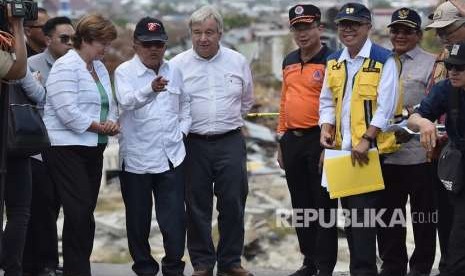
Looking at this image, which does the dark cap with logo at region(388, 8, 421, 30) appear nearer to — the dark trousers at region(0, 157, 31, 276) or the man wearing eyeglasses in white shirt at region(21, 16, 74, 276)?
the man wearing eyeglasses in white shirt at region(21, 16, 74, 276)

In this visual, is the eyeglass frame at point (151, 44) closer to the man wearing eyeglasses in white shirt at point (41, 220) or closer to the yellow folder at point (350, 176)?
the man wearing eyeglasses in white shirt at point (41, 220)

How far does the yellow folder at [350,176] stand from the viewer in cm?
671

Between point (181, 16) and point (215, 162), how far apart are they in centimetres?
5462

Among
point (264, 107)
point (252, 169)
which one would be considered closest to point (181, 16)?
point (264, 107)

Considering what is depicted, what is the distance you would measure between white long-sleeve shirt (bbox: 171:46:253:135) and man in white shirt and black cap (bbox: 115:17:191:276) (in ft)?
0.39

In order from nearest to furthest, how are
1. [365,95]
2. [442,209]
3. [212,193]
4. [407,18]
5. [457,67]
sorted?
[457,67] → [365,95] → [442,209] → [407,18] → [212,193]

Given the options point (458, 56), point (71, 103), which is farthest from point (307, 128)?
point (71, 103)

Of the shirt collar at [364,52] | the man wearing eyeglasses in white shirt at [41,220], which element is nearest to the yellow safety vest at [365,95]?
the shirt collar at [364,52]

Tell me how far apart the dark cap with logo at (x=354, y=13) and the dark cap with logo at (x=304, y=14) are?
40 cm

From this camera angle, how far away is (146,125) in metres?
7.09

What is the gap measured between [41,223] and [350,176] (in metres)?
2.31

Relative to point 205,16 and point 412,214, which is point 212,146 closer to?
point 205,16

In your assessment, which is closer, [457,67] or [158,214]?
[457,67]

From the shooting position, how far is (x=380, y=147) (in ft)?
22.2
